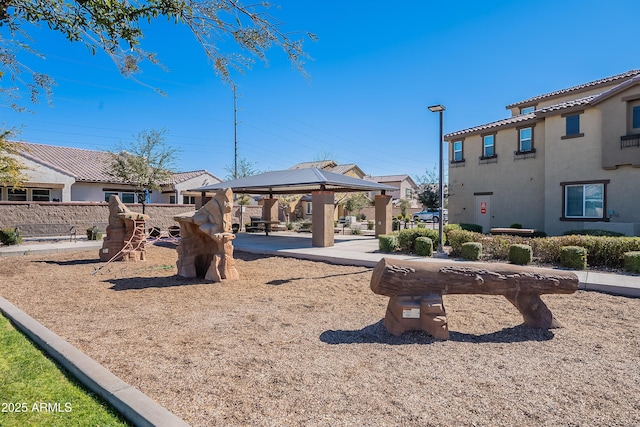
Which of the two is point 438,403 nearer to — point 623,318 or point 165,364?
point 165,364

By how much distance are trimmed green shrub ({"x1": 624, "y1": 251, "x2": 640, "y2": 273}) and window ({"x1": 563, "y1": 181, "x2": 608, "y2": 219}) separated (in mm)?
7530

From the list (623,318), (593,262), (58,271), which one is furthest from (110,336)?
(593,262)

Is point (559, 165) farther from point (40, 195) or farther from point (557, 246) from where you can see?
point (40, 195)

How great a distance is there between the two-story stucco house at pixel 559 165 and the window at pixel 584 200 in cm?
3

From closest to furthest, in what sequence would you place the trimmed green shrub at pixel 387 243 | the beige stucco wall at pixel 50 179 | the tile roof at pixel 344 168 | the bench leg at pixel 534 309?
the bench leg at pixel 534 309 → the trimmed green shrub at pixel 387 243 → the beige stucco wall at pixel 50 179 → the tile roof at pixel 344 168

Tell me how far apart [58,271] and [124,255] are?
1924 mm

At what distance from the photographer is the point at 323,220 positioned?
13953 mm

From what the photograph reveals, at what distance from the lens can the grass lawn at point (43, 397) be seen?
2732 mm

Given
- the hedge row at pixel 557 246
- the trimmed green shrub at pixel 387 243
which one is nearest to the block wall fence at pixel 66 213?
the trimmed green shrub at pixel 387 243

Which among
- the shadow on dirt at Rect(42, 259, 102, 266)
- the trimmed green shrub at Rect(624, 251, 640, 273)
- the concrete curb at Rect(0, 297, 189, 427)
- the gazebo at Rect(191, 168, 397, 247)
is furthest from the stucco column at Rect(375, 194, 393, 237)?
the concrete curb at Rect(0, 297, 189, 427)

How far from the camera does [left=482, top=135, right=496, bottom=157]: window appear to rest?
18938mm

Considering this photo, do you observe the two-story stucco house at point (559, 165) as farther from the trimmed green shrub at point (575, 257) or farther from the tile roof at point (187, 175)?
the tile roof at point (187, 175)

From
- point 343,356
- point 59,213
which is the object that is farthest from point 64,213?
point 343,356

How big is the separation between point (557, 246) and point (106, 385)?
10.7 meters
